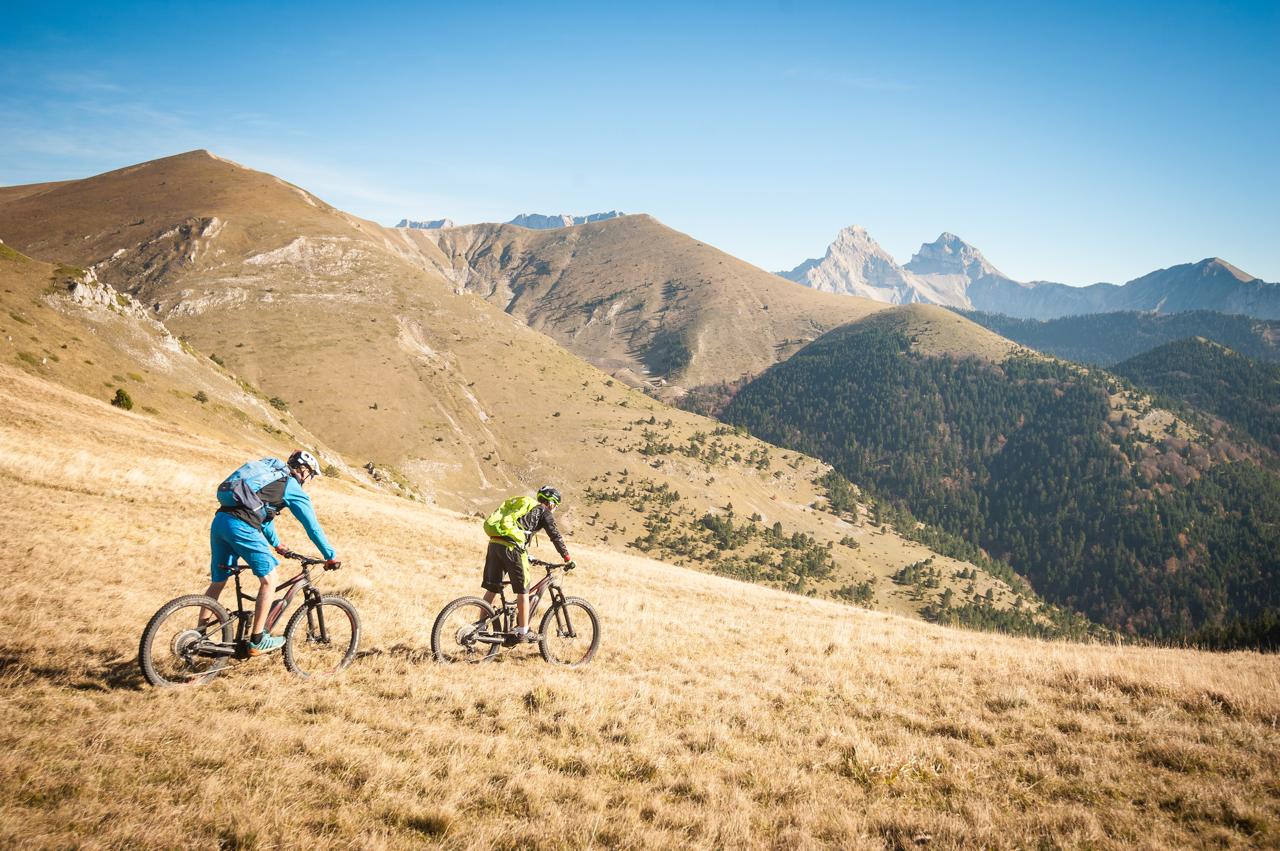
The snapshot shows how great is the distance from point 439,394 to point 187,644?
4660 inches

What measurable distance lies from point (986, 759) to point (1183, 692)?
4.41 metres

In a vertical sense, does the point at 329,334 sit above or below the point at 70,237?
below

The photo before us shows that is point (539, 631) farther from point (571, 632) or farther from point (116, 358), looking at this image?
point (116, 358)

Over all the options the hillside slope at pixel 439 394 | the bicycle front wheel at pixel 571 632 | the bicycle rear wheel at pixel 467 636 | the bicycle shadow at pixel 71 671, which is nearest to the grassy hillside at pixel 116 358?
the hillside slope at pixel 439 394

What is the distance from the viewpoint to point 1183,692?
9469 mm

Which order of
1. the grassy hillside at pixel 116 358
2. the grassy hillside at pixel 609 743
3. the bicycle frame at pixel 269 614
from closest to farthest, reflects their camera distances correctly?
the grassy hillside at pixel 609 743
the bicycle frame at pixel 269 614
the grassy hillside at pixel 116 358

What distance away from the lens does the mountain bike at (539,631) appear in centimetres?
1055

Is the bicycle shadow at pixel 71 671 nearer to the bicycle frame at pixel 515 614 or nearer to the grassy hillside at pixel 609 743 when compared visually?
the grassy hillside at pixel 609 743

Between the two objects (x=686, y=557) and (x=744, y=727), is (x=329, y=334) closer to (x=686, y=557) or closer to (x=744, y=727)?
(x=686, y=557)

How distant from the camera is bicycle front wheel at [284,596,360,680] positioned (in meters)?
9.16

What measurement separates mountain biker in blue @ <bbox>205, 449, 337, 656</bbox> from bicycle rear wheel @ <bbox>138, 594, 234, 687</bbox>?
36 cm

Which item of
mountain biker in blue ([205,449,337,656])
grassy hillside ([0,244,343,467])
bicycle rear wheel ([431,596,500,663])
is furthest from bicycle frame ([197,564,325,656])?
grassy hillside ([0,244,343,467])

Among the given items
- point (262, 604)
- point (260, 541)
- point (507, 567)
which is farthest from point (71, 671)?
point (507, 567)

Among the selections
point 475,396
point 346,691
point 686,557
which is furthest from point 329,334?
point 346,691
